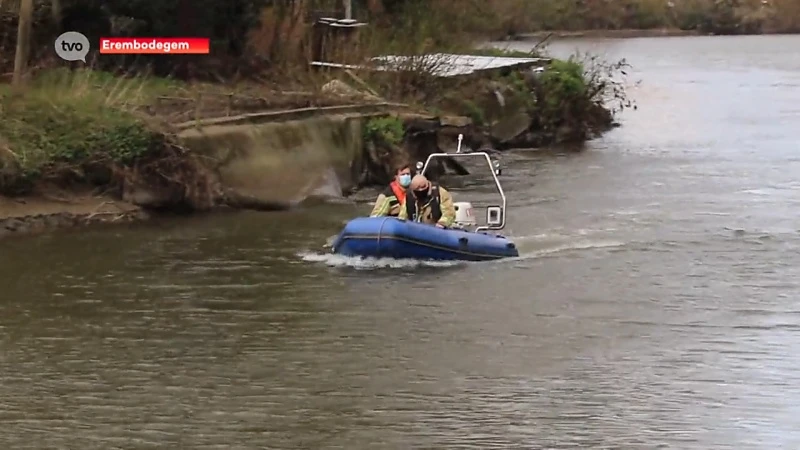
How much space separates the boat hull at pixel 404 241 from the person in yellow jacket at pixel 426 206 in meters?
0.25

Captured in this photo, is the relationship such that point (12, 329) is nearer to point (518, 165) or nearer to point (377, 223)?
point (377, 223)

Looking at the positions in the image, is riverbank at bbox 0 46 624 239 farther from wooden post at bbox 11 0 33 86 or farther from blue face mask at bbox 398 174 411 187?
blue face mask at bbox 398 174 411 187

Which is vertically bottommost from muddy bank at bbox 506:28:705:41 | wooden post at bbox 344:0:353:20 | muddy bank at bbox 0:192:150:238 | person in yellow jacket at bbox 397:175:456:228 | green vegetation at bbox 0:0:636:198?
muddy bank at bbox 0:192:150:238

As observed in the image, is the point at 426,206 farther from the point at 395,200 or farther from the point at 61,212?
the point at 61,212

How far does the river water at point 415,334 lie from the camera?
1093cm

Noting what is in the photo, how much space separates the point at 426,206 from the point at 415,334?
3987 millimetres

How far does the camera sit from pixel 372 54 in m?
29.8

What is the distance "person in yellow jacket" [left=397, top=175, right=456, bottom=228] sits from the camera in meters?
17.7

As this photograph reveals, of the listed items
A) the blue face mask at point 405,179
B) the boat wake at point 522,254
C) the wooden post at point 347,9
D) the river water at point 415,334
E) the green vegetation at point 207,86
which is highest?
the wooden post at point 347,9

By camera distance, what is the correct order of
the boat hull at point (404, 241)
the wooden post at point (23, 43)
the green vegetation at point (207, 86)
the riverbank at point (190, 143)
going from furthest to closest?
the wooden post at point (23, 43), the green vegetation at point (207, 86), the riverbank at point (190, 143), the boat hull at point (404, 241)

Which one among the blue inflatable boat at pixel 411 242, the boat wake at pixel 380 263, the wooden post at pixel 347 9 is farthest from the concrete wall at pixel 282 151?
the wooden post at pixel 347 9

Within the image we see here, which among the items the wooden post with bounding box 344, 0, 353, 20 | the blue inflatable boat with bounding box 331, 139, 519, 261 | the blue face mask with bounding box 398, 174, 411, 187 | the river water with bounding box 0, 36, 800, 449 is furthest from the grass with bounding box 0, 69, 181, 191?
the wooden post with bounding box 344, 0, 353, 20

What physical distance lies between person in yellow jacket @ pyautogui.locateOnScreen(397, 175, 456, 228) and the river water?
70 cm

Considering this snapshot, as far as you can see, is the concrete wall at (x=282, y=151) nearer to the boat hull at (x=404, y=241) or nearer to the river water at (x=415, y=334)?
the river water at (x=415, y=334)
